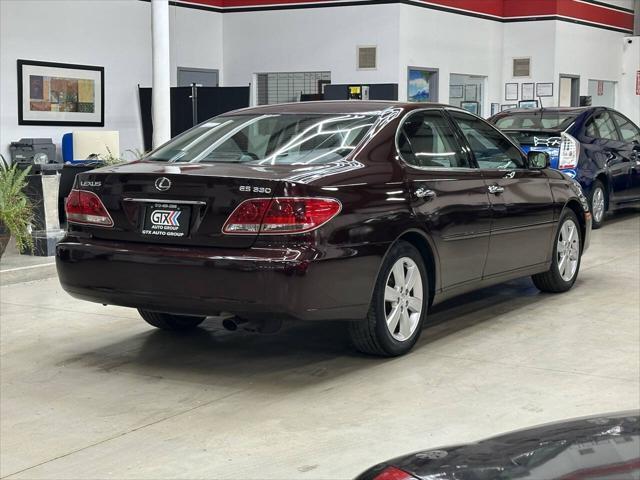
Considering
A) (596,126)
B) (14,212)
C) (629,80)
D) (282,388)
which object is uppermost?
(629,80)

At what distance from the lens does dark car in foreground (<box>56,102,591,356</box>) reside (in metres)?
4.99

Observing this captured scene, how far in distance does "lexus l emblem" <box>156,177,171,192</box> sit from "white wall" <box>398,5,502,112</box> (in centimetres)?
1278

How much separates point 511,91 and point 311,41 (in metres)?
5.04

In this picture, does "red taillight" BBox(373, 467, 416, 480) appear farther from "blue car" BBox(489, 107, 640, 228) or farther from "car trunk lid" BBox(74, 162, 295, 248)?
"blue car" BBox(489, 107, 640, 228)

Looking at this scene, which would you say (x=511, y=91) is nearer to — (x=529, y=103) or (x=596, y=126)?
(x=529, y=103)

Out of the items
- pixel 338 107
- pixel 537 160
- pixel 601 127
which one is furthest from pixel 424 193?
pixel 601 127

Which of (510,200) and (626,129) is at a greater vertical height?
(626,129)

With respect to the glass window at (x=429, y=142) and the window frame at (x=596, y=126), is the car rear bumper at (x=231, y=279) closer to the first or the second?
the glass window at (x=429, y=142)

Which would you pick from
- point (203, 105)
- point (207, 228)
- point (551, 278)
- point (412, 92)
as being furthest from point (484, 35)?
point (207, 228)

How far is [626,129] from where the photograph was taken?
42.4ft

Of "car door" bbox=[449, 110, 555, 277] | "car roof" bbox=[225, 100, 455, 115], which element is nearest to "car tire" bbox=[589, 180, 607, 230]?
"car door" bbox=[449, 110, 555, 277]

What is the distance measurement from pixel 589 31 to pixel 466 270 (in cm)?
1791

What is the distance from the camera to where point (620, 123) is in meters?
12.8

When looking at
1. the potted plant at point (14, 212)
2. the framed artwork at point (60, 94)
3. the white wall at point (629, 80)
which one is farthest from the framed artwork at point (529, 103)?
the potted plant at point (14, 212)
